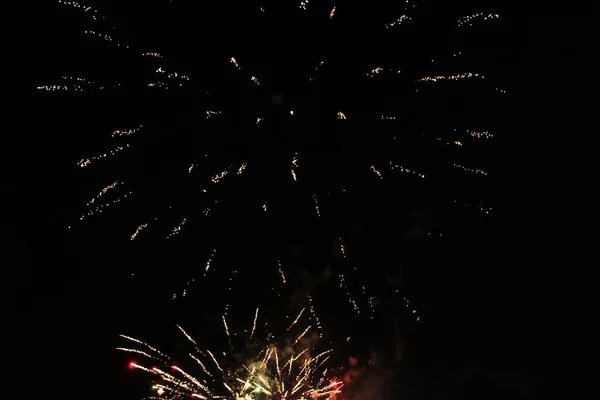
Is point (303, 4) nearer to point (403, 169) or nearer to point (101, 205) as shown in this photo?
point (403, 169)

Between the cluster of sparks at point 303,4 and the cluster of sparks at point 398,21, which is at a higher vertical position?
the cluster of sparks at point 303,4

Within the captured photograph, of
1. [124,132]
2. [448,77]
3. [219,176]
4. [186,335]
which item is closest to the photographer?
[448,77]

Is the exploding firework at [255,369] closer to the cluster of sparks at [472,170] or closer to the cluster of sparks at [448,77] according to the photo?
the cluster of sparks at [472,170]

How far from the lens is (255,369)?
20.3 ft

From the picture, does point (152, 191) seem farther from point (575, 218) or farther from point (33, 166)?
point (575, 218)

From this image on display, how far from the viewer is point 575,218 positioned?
5477mm

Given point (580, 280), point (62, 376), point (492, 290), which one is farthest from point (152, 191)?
point (580, 280)

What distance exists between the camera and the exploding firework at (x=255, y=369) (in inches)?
239

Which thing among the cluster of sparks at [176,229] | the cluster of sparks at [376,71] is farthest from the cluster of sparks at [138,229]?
the cluster of sparks at [376,71]

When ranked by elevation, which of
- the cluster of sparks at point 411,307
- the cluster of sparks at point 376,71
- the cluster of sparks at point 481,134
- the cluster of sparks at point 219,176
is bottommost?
the cluster of sparks at point 411,307

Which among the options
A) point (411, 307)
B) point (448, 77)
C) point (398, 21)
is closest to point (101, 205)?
point (398, 21)

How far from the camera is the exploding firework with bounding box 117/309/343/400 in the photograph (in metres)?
6.08

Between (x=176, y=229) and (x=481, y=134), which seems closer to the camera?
(x=481, y=134)

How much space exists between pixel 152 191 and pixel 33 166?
158 centimetres
